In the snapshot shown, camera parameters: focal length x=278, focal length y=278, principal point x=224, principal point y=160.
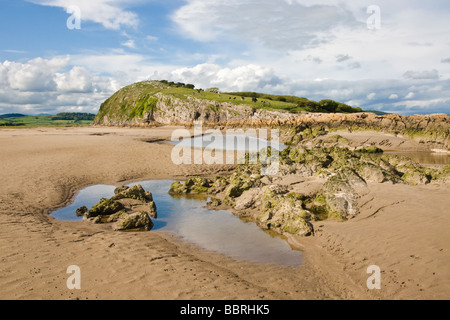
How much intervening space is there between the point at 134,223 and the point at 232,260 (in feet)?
15.7

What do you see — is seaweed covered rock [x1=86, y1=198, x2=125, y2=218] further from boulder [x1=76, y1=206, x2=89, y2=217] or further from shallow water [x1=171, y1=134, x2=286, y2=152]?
shallow water [x1=171, y1=134, x2=286, y2=152]

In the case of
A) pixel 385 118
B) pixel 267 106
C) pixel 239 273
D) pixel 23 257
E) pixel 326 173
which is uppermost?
pixel 267 106

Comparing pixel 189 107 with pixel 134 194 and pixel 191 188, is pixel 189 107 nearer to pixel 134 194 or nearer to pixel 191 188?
pixel 191 188

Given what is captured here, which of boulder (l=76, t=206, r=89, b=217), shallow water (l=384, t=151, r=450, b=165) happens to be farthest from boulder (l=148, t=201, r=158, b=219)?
shallow water (l=384, t=151, r=450, b=165)

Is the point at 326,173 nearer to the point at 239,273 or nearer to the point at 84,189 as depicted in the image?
the point at 239,273

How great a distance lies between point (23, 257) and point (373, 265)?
9667 millimetres

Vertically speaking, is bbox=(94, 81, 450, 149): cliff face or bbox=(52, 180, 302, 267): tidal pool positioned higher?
bbox=(94, 81, 450, 149): cliff face

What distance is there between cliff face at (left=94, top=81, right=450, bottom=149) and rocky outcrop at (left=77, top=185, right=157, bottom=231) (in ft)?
126

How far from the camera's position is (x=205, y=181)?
18.5m

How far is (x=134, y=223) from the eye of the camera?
11.5 meters

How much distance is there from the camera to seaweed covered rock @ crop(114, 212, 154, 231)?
11255 mm

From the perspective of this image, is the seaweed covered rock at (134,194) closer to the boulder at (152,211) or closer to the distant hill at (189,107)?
the boulder at (152,211)

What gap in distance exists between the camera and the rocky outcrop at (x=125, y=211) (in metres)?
11.5
